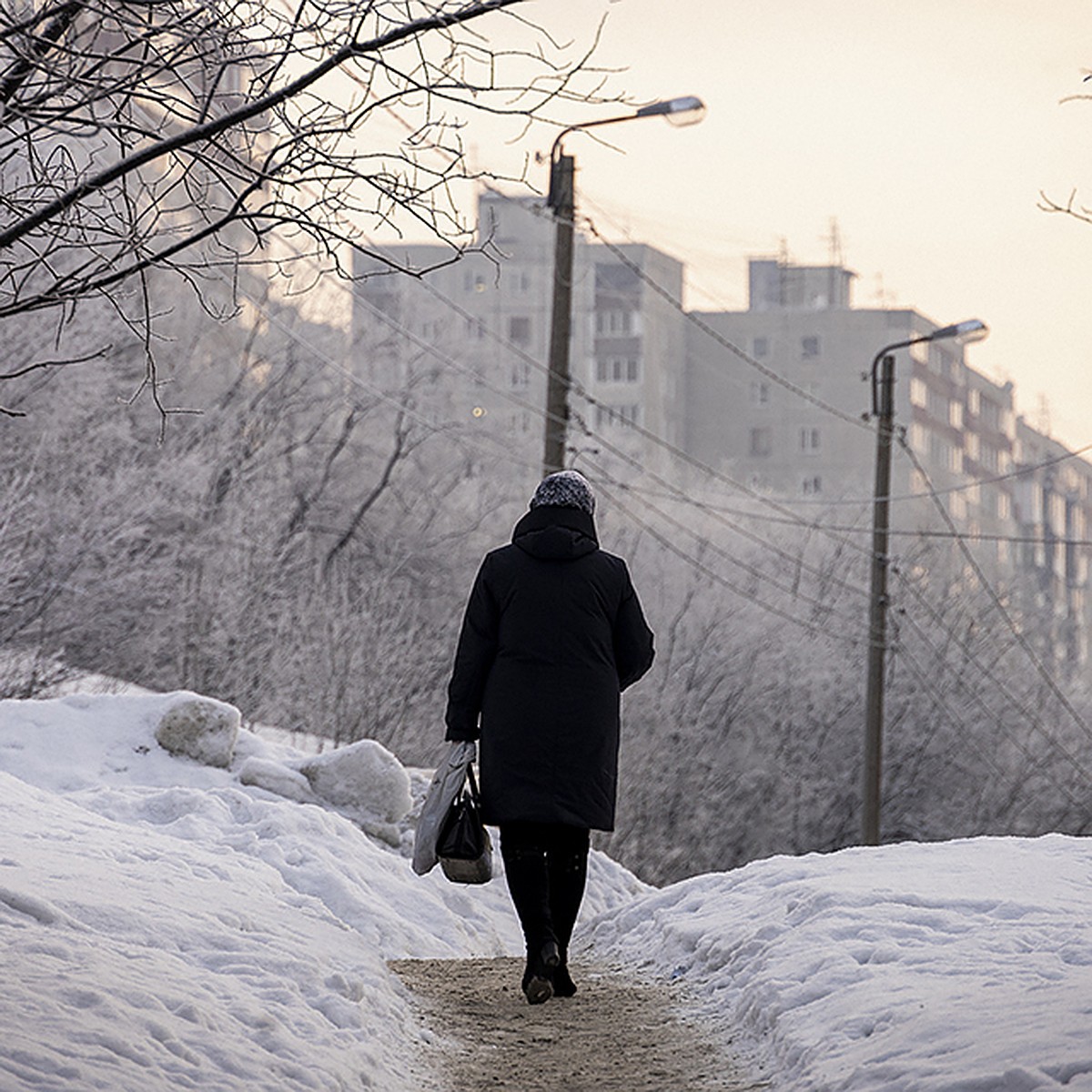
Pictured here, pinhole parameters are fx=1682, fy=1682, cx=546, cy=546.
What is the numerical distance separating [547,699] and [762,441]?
76709 mm

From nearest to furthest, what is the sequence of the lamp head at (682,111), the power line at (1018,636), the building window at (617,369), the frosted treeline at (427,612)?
the lamp head at (682,111) → the frosted treeline at (427,612) → the power line at (1018,636) → the building window at (617,369)

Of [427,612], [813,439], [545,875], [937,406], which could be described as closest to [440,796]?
[545,875]

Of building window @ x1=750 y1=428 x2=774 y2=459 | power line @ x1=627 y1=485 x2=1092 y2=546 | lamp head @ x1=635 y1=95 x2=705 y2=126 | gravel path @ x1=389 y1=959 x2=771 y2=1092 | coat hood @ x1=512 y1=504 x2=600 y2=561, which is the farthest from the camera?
building window @ x1=750 y1=428 x2=774 y2=459

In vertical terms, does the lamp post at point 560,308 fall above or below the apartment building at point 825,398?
below

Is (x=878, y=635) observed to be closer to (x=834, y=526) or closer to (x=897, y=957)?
(x=834, y=526)

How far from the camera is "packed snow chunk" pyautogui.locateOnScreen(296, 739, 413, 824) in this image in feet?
36.8

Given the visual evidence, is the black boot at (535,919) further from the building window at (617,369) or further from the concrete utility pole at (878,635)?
the building window at (617,369)

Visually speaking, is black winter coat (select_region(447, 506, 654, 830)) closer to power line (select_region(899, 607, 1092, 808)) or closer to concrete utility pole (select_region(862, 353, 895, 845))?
concrete utility pole (select_region(862, 353, 895, 845))

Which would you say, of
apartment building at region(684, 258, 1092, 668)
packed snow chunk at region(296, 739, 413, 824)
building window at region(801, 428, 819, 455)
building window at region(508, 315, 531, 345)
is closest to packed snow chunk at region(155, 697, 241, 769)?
packed snow chunk at region(296, 739, 413, 824)

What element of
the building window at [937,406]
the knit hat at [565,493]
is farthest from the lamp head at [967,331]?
the building window at [937,406]

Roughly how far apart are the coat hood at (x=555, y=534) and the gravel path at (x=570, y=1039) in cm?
182

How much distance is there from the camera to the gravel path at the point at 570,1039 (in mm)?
5574

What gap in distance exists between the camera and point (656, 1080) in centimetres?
559

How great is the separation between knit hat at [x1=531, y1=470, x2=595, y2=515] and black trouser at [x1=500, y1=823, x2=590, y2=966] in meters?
→ 1.32
